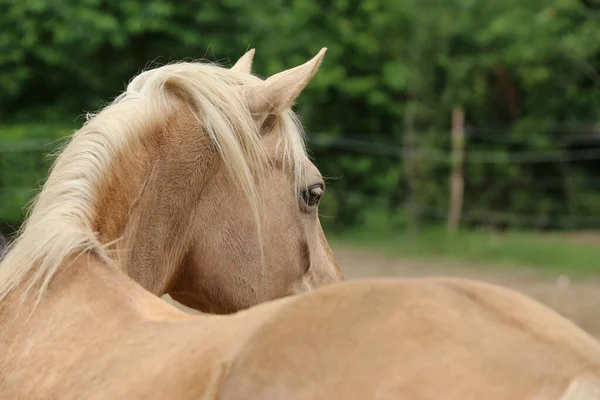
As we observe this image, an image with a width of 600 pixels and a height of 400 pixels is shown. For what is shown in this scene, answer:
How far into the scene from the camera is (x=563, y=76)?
16.5 meters

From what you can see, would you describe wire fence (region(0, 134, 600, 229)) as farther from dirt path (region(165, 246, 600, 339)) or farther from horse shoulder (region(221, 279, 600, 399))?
horse shoulder (region(221, 279, 600, 399))

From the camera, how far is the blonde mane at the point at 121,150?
5.86 ft

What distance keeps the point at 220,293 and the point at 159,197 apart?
0.32m

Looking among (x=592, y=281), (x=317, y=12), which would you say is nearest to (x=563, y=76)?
(x=317, y=12)

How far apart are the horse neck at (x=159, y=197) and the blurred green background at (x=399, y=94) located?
8.93 metres

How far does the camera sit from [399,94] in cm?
1505

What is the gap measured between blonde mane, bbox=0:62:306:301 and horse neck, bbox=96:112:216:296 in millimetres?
39

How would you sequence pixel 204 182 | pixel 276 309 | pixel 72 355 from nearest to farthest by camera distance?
pixel 276 309 → pixel 72 355 → pixel 204 182

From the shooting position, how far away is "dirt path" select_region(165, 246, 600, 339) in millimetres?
7949

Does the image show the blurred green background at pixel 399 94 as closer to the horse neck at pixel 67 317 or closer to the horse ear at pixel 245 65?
the horse ear at pixel 245 65

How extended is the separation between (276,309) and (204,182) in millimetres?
1062

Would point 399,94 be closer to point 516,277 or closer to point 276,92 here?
point 516,277

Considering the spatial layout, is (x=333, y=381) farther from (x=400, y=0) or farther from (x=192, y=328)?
(x=400, y=0)

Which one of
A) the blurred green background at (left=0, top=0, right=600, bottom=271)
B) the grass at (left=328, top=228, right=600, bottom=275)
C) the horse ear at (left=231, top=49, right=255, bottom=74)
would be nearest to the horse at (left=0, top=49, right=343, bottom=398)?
the horse ear at (left=231, top=49, right=255, bottom=74)
